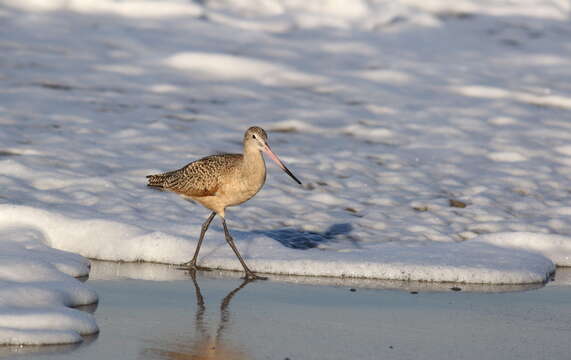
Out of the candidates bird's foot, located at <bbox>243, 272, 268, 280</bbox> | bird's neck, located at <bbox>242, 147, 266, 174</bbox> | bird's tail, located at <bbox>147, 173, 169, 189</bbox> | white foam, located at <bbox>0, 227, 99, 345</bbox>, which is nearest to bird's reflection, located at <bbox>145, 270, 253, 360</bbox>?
white foam, located at <bbox>0, 227, 99, 345</bbox>

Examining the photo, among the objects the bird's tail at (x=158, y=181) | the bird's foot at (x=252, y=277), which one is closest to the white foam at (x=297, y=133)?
the bird's foot at (x=252, y=277)

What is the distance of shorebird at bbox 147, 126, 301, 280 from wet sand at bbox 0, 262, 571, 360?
2.08ft

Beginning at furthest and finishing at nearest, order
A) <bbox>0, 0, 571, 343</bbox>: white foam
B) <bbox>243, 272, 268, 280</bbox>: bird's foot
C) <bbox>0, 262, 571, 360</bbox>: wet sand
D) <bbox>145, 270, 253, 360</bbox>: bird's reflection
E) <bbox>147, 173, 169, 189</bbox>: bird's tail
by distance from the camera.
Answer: <bbox>147, 173, 169, 189</bbox>: bird's tail, <bbox>0, 0, 571, 343</bbox>: white foam, <bbox>243, 272, 268, 280</bbox>: bird's foot, <bbox>0, 262, 571, 360</bbox>: wet sand, <bbox>145, 270, 253, 360</bbox>: bird's reflection

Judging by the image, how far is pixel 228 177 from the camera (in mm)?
7469

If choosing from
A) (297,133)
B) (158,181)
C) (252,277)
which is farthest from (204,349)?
(297,133)

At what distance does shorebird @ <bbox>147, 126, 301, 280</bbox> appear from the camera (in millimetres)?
7457

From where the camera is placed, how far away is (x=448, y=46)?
16266 mm

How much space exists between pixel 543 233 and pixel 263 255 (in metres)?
2.38

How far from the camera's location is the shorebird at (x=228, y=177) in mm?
7457

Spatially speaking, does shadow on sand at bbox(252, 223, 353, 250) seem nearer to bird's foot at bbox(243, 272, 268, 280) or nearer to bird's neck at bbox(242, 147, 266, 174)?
bird's neck at bbox(242, 147, 266, 174)

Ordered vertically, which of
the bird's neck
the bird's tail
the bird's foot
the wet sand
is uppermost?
the bird's neck

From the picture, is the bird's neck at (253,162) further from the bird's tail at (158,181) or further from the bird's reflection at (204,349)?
the bird's reflection at (204,349)

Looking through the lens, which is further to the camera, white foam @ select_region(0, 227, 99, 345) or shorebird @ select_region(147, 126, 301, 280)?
shorebird @ select_region(147, 126, 301, 280)

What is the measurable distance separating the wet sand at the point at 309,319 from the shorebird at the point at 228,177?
635 millimetres
